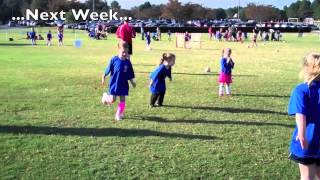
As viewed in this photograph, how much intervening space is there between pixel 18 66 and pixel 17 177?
52.8 feet

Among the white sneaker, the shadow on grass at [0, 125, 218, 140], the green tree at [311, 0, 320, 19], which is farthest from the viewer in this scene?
the green tree at [311, 0, 320, 19]

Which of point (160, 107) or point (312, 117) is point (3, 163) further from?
→ point (160, 107)

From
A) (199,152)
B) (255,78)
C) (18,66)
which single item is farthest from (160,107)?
(18,66)

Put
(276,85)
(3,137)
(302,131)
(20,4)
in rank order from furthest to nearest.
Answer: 1. (20,4)
2. (276,85)
3. (3,137)
4. (302,131)

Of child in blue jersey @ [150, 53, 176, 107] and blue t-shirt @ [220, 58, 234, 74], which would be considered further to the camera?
blue t-shirt @ [220, 58, 234, 74]

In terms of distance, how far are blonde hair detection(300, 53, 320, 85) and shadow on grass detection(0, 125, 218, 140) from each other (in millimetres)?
3949

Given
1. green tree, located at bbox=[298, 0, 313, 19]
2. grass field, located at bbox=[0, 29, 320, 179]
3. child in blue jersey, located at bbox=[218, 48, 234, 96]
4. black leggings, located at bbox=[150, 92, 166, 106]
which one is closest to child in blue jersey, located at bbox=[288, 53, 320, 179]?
grass field, located at bbox=[0, 29, 320, 179]

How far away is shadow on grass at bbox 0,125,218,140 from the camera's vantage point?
877 cm

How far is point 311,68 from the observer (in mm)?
4816

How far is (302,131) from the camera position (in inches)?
188

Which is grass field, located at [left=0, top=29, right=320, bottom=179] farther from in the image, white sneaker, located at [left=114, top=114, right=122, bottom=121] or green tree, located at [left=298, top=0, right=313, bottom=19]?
green tree, located at [left=298, top=0, right=313, bottom=19]

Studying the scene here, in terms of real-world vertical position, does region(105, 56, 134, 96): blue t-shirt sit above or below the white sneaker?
above

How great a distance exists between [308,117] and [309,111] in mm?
75

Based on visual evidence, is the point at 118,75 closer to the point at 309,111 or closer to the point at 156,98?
the point at 156,98
